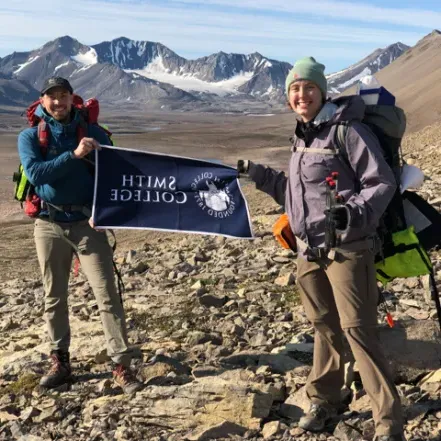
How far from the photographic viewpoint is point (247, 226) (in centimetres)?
564

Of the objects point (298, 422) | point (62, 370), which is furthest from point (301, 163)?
point (62, 370)

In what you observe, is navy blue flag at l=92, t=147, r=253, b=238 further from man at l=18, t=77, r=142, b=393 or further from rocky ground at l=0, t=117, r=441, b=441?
rocky ground at l=0, t=117, r=441, b=441

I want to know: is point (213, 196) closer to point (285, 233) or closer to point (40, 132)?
point (285, 233)

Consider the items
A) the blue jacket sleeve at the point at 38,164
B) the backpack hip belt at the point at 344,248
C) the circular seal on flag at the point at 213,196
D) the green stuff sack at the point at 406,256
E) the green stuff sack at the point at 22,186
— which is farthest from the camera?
the circular seal on flag at the point at 213,196

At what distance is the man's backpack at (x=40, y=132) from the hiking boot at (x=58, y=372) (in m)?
1.25

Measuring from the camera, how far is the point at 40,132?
5.29 meters

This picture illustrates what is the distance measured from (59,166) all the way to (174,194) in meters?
1.04

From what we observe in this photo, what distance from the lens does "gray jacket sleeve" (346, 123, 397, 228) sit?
12.8 feet

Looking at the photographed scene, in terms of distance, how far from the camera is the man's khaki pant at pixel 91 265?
5457mm

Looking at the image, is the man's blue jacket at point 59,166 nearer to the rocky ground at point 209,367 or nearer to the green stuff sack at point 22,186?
the green stuff sack at point 22,186

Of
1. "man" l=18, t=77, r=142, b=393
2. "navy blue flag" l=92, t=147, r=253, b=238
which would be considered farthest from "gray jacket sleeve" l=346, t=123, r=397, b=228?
"man" l=18, t=77, r=142, b=393

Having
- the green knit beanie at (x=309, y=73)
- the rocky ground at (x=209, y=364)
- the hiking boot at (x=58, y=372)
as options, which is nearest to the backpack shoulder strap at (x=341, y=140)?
the green knit beanie at (x=309, y=73)

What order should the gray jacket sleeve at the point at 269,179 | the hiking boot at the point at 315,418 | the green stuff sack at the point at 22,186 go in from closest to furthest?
1. the hiking boot at the point at 315,418
2. the gray jacket sleeve at the point at 269,179
3. the green stuff sack at the point at 22,186

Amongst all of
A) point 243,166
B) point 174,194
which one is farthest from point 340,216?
point 174,194
